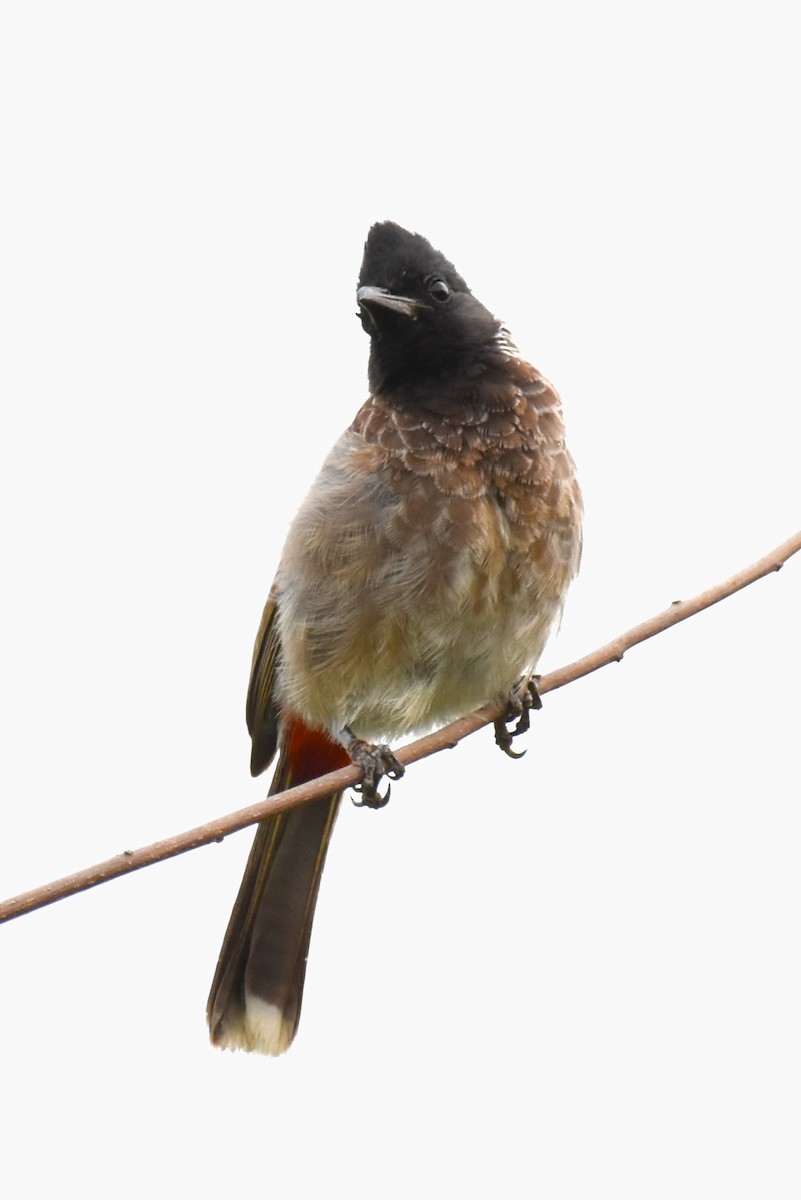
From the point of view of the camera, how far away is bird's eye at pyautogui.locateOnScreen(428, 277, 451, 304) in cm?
519

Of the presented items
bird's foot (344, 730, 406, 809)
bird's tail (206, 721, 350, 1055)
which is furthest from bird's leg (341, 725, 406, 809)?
bird's tail (206, 721, 350, 1055)

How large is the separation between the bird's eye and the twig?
1.40 m

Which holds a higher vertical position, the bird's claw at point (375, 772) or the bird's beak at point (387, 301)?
the bird's beak at point (387, 301)

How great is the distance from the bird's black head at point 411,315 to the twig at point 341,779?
1184 mm

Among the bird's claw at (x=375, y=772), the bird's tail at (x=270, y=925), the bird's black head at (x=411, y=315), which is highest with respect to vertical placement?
the bird's black head at (x=411, y=315)

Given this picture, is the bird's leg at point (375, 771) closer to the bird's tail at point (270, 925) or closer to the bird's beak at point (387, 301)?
the bird's tail at point (270, 925)

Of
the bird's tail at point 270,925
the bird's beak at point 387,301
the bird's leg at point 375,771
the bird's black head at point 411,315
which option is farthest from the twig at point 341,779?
the bird's beak at point 387,301

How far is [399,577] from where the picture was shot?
4832 millimetres

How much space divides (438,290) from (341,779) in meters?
1.95

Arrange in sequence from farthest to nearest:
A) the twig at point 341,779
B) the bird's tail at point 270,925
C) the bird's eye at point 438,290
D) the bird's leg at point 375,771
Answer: the bird's tail at point 270,925, the bird's eye at point 438,290, the bird's leg at point 375,771, the twig at point 341,779

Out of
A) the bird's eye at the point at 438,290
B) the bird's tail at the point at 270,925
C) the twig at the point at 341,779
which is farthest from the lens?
the bird's tail at the point at 270,925

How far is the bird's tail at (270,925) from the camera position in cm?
542

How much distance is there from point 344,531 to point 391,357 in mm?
629

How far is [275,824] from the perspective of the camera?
5.43m
